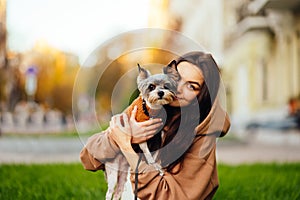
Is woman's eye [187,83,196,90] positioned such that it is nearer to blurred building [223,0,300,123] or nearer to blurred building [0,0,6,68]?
blurred building [223,0,300,123]

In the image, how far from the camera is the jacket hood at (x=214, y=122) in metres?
2.12

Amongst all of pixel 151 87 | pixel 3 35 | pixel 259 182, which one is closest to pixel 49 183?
pixel 259 182

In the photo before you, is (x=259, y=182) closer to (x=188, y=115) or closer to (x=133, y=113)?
(x=188, y=115)

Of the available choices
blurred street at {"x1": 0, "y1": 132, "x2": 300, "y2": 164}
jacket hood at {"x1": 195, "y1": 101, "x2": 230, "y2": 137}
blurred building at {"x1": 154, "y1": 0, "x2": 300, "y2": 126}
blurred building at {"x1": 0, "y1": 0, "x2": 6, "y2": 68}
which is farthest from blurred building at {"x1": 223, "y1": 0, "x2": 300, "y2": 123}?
jacket hood at {"x1": 195, "y1": 101, "x2": 230, "y2": 137}

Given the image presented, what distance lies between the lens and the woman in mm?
2062

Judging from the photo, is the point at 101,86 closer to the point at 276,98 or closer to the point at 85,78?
the point at 85,78

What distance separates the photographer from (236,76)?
1525 cm

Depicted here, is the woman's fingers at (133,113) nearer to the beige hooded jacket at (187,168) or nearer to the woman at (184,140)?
the woman at (184,140)

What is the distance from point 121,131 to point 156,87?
256mm

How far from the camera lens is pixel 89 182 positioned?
166 inches

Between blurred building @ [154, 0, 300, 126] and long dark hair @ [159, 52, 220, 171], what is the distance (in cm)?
642

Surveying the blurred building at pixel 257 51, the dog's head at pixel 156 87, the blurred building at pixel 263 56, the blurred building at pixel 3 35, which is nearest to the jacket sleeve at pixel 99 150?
the dog's head at pixel 156 87

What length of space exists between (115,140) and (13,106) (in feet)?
65.4

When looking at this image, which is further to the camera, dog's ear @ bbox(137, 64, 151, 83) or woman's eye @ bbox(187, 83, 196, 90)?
woman's eye @ bbox(187, 83, 196, 90)
